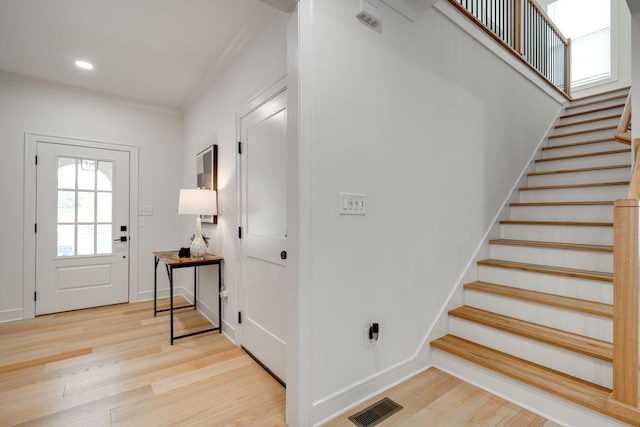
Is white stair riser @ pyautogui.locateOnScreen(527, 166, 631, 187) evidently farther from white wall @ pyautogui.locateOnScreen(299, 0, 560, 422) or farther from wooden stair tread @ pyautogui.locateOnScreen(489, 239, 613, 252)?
white wall @ pyautogui.locateOnScreen(299, 0, 560, 422)

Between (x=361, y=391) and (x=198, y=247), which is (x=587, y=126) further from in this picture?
(x=198, y=247)

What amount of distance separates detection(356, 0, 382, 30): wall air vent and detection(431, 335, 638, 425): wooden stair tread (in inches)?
87.4

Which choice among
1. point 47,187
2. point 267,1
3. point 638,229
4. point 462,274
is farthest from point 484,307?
point 47,187

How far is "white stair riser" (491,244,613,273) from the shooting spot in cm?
223

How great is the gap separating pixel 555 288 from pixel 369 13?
2.30m

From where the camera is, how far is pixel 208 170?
3318 mm

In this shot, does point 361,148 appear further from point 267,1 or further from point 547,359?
point 547,359

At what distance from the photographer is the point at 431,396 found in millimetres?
1892

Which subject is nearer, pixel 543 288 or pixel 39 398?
pixel 39 398

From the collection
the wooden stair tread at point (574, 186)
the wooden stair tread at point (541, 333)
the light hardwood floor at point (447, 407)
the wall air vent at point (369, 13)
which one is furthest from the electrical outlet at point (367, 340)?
the wooden stair tread at point (574, 186)

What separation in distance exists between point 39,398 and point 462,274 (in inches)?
122

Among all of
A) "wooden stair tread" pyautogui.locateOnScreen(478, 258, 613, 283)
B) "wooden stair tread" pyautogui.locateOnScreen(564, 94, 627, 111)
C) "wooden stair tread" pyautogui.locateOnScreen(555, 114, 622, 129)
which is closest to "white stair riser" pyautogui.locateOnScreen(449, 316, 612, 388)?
"wooden stair tread" pyautogui.locateOnScreen(478, 258, 613, 283)

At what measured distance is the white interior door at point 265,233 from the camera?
209 cm

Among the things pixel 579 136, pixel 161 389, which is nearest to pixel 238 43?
pixel 161 389
